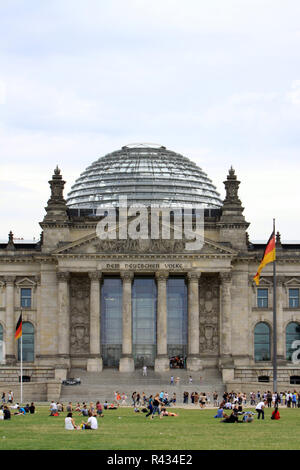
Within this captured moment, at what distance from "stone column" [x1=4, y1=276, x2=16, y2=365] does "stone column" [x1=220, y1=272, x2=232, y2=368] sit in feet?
66.5

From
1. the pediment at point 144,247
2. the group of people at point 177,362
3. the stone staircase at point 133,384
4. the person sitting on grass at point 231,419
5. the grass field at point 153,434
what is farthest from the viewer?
the group of people at point 177,362

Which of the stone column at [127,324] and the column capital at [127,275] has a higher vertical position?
the column capital at [127,275]

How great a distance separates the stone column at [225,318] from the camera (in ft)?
353

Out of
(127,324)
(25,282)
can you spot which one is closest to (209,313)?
(127,324)

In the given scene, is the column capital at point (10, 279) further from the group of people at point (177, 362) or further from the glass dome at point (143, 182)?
the group of people at point (177, 362)

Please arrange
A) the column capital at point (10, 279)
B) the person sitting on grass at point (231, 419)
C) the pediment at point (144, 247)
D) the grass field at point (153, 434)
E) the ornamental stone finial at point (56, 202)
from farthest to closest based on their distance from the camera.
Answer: the ornamental stone finial at point (56, 202)
the column capital at point (10, 279)
the pediment at point (144, 247)
the person sitting on grass at point (231, 419)
the grass field at point (153, 434)

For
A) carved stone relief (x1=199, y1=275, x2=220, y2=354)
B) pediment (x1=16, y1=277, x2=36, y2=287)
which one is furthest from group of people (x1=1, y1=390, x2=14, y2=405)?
carved stone relief (x1=199, y1=275, x2=220, y2=354)

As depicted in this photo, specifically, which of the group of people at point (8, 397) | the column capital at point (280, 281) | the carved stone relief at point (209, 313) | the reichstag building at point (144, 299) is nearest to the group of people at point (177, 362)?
the reichstag building at point (144, 299)

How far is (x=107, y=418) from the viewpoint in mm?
70125

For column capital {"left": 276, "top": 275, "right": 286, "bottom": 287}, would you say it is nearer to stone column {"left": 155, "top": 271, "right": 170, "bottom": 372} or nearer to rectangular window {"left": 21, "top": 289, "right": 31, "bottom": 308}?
stone column {"left": 155, "top": 271, "right": 170, "bottom": 372}

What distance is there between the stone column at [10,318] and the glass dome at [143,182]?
53.3ft

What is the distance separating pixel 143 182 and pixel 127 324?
23.4m

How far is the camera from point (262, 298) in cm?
11188
